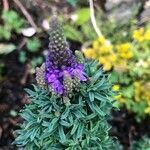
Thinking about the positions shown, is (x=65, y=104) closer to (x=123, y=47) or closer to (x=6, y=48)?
(x=123, y=47)

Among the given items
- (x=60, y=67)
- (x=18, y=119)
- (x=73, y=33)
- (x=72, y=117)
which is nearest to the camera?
(x=60, y=67)

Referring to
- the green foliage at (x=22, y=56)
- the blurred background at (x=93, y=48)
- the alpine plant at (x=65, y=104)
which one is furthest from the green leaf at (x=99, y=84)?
the green foliage at (x=22, y=56)

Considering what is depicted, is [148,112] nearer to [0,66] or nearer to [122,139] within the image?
[122,139]

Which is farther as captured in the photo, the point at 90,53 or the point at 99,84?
the point at 90,53

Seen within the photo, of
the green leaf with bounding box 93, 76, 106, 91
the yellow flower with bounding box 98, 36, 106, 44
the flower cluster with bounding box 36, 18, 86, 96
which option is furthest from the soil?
the flower cluster with bounding box 36, 18, 86, 96

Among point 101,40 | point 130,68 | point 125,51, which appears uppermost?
point 101,40

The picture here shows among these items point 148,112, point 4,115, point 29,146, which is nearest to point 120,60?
point 148,112

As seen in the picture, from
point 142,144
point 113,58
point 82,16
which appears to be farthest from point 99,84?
point 82,16

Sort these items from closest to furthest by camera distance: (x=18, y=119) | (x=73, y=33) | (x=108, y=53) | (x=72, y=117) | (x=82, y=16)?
(x=72, y=117) → (x=108, y=53) → (x=18, y=119) → (x=73, y=33) → (x=82, y=16)
